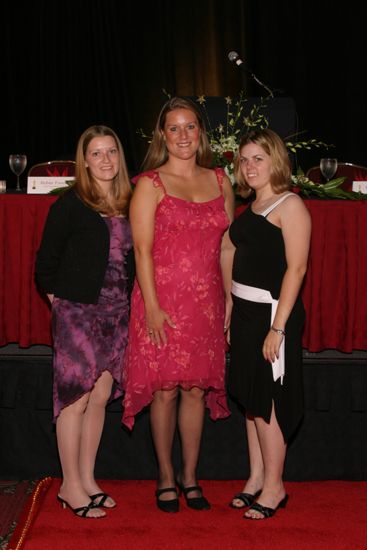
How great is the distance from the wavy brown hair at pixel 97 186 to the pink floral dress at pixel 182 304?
13 cm

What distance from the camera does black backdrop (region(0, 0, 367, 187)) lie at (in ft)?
23.6

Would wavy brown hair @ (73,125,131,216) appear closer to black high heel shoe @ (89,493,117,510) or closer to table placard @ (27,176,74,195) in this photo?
table placard @ (27,176,74,195)

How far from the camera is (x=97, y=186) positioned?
3025 mm

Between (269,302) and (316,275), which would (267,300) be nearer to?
(269,302)

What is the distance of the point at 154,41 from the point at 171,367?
5142mm

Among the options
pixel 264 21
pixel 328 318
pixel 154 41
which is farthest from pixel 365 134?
pixel 328 318

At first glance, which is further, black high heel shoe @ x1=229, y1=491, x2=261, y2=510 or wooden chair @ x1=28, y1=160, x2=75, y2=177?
wooden chair @ x1=28, y1=160, x2=75, y2=177

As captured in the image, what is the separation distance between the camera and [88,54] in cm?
754

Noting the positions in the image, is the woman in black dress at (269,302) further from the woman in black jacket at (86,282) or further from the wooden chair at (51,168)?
the wooden chair at (51,168)

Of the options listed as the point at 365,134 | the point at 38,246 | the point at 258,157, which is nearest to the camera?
the point at 258,157

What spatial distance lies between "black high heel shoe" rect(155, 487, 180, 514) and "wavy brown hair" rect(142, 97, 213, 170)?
1.25 meters

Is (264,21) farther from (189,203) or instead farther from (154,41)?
(189,203)

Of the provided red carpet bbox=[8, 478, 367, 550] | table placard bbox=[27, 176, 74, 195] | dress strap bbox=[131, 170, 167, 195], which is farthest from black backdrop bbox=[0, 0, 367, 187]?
red carpet bbox=[8, 478, 367, 550]

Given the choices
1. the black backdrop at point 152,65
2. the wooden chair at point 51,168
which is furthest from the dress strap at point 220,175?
the black backdrop at point 152,65
